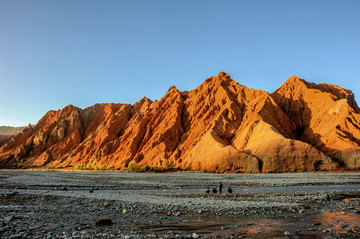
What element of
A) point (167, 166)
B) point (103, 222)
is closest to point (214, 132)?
point (167, 166)

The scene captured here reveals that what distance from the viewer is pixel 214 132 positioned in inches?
3548

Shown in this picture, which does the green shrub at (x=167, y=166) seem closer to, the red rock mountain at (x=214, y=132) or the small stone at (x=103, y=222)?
the red rock mountain at (x=214, y=132)

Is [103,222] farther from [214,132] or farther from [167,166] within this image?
[214,132]

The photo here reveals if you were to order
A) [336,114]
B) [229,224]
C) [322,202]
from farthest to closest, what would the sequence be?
[336,114] → [322,202] → [229,224]

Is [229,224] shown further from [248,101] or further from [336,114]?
[248,101]

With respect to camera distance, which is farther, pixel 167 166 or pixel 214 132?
pixel 214 132

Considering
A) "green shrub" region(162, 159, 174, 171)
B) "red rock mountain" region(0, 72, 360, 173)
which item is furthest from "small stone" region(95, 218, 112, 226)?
"green shrub" region(162, 159, 174, 171)

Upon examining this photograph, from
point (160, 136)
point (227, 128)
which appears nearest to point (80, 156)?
point (160, 136)

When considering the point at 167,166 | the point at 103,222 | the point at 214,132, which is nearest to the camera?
the point at 103,222

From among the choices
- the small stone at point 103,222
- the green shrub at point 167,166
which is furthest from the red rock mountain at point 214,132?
the small stone at point 103,222

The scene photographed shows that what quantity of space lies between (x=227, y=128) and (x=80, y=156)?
232 feet

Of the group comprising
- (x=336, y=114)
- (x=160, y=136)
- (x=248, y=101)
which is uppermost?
(x=248, y=101)

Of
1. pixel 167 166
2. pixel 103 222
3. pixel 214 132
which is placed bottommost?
pixel 167 166

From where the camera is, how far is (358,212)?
1456 centimetres
